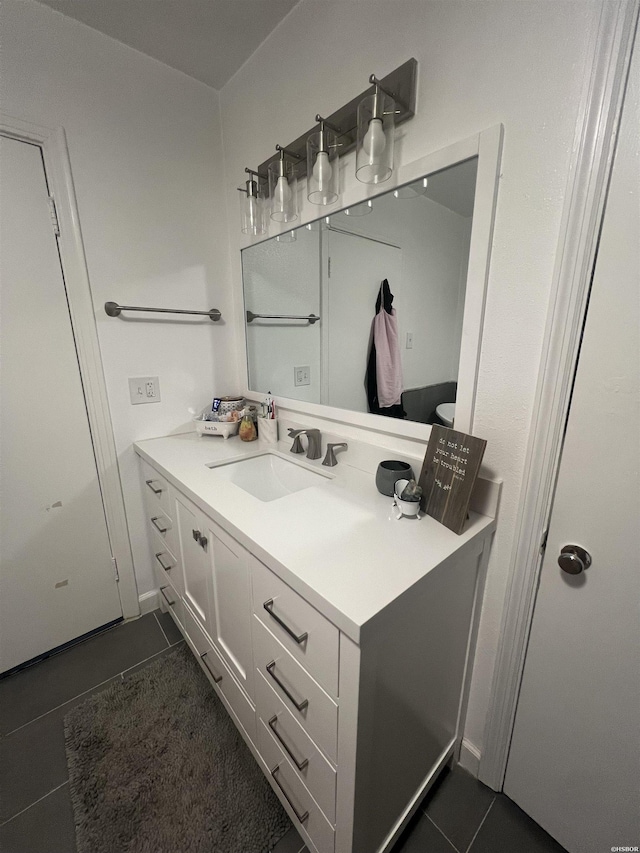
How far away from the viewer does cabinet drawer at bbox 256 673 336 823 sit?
0.75m

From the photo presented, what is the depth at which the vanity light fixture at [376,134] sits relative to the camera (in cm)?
89

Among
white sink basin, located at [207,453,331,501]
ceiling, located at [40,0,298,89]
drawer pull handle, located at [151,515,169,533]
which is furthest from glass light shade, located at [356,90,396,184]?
drawer pull handle, located at [151,515,169,533]

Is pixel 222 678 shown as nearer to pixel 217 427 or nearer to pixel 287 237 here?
pixel 217 427

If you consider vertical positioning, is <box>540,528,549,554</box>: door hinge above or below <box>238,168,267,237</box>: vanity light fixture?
below

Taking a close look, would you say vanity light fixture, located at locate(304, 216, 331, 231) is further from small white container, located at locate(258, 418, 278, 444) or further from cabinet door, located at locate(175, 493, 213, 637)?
cabinet door, located at locate(175, 493, 213, 637)

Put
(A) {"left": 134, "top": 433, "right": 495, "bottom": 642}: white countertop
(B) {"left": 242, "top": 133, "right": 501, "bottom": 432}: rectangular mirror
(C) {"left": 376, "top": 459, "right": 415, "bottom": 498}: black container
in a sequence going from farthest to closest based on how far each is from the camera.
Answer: (C) {"left": 376, "top": 459, "right": 415, "bottom": 498}: black container, (B) {"left": 242, "top": 133, "right": 501, "bottom": 432}: rectangular mirror, (A) {"left": 134, "top": 433, "right": 495, "bottom": 642}: white countertop

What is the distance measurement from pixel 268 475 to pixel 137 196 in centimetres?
130

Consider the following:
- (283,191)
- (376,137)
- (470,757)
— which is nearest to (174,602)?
(470,757)

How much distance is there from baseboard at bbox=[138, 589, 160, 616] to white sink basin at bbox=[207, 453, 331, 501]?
93 cm

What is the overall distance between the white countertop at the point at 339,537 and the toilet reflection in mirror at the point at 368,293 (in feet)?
0.95

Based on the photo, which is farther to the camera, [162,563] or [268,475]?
[162,563]

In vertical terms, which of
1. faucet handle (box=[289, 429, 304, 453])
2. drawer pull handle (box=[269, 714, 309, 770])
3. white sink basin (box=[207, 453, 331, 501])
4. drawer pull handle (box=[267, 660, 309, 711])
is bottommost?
drawer pull handle (box=[269, 714, 309, 770])

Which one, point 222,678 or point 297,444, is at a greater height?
point 297,444

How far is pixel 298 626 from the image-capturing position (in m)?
0.73
